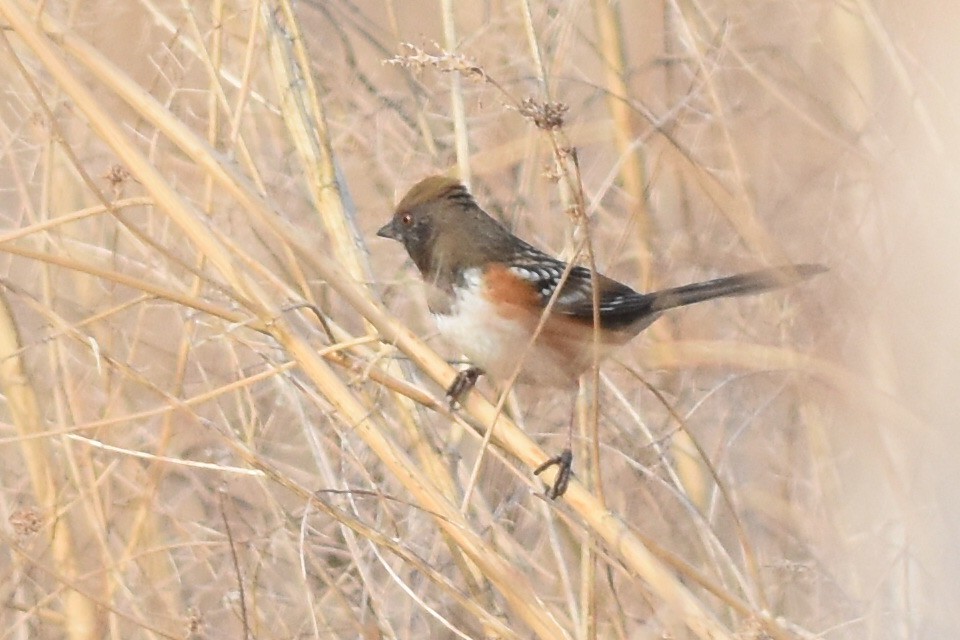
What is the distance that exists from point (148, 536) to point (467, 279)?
45.3 inches

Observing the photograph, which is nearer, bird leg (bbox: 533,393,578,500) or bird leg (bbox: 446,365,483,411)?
bird leg (bbox: 533,393,578,500)

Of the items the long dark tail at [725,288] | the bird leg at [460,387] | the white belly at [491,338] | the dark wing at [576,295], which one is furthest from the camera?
the dark wing at [576,295]

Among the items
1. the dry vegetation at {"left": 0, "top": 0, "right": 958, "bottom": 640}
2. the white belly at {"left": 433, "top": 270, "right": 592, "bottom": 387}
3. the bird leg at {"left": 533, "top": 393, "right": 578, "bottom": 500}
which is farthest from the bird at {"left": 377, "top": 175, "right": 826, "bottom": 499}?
the bird leg at {"left": 533, "top": 393, "right": 578, "bottom": 500}

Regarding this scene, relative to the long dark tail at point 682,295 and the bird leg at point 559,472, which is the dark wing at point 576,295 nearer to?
the long dark tail at point 682,295

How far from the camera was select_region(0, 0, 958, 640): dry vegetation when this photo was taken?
1976 mm

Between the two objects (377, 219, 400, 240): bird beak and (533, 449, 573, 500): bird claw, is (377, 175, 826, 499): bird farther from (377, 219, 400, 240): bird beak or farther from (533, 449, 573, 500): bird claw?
(533, 449, 573, 500): bird claw

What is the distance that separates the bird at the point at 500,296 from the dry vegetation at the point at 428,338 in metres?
0.12

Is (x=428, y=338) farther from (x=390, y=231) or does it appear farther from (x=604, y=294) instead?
(x=604, y=294)

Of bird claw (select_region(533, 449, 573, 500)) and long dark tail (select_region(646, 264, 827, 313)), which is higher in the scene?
long dark tail (select_region(646, 264, 827, 313))

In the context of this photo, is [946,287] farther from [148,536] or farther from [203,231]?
[148,536]

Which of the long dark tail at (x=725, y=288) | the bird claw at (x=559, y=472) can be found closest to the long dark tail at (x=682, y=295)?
the long dark tail at (x=725, y=288)

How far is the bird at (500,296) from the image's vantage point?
2.98 meters

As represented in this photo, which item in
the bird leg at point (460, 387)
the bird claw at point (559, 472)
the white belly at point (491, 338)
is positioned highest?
the white belly at point (491, 338)

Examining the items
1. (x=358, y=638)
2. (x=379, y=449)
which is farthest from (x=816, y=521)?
(x=379, y=449)
